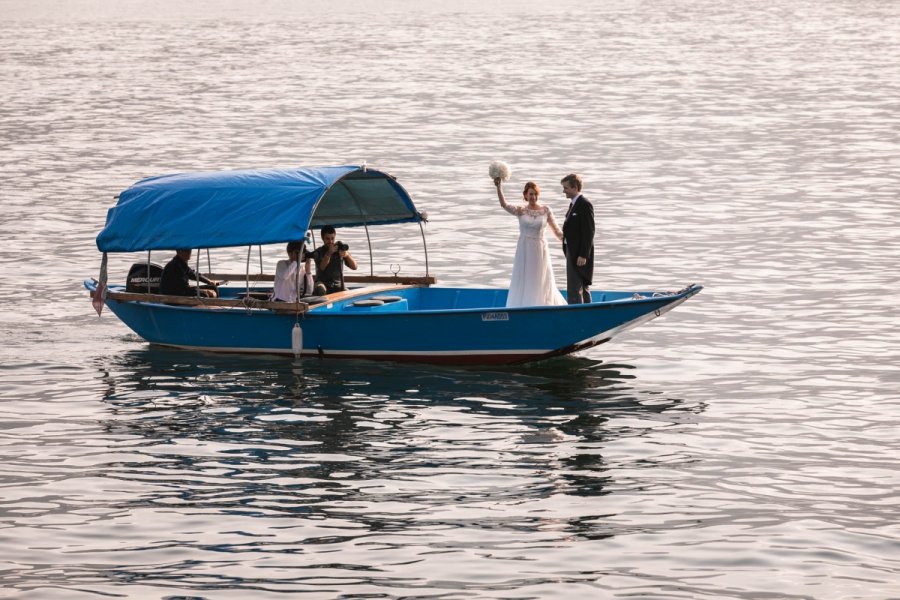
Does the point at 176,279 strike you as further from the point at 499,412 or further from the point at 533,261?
the point at 499,412

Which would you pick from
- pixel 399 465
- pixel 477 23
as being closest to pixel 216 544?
pixel 399 465

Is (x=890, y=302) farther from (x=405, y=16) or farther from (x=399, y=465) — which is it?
(x=405, y=16)

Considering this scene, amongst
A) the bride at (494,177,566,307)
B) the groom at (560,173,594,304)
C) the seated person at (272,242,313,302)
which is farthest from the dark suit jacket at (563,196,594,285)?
the seated person at (272,242,313,302)

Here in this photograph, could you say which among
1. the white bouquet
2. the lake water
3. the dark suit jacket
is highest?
the white bouquet

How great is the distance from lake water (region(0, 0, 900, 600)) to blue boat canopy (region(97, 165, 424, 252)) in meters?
1.94

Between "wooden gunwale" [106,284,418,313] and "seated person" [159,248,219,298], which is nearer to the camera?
"wooden gunwale" [106,284,418,313]

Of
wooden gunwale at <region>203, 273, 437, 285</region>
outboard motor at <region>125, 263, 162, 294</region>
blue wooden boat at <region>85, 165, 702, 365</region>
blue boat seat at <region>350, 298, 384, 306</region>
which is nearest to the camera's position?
blue wooden boat at <region>85, 165, 702, 365</region>

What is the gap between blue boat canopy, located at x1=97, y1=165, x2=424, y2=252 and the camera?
22.8 meters

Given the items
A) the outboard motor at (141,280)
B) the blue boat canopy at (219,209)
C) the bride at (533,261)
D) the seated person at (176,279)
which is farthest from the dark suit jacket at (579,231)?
the outboard motor at (141,280)

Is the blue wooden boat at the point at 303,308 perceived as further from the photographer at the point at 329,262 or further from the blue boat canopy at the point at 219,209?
the photographer at the point at 329,262

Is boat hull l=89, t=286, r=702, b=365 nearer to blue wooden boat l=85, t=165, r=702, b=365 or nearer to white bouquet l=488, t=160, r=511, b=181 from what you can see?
blue wooden boat l=85, t=165, r=702, b=365

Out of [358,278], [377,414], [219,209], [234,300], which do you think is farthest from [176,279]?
[377,414]

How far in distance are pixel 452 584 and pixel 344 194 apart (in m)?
12.2

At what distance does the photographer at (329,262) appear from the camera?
2384 cm
